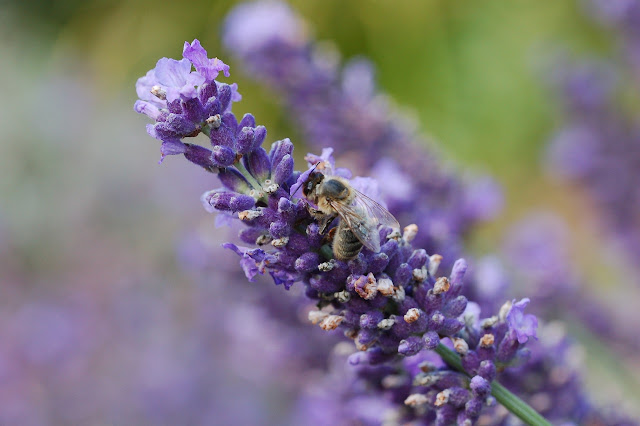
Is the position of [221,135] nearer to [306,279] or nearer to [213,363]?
[306,279]

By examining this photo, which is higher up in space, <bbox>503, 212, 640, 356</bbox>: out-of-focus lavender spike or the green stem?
<bbox>503, 212, 640, 356</bbox>: out-of-focus lavender spike

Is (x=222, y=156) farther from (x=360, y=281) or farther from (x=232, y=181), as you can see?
(x=360, y=281)

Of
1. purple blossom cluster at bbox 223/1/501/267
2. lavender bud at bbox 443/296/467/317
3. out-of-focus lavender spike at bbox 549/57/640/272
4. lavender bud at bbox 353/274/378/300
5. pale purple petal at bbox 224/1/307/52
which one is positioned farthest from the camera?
out-of-focus lavender spike at bbox 549/57/640/272

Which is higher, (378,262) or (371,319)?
(378,262)

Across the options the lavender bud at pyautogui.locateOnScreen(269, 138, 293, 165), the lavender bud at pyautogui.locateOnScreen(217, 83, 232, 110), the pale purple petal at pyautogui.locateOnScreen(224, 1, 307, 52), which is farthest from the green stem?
the pale purple petal at pyautogui.locateOnScreen(224, 1, 307, 52)

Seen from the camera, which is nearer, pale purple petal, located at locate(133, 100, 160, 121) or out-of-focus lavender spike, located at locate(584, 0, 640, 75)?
pale purple petal, located at locate(133, 100, 160, 121)

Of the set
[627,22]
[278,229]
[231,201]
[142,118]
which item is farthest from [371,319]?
[142,118]

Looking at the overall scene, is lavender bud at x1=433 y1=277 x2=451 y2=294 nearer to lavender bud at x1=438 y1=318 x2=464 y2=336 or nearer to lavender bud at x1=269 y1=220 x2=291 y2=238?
lavender bud at x1=438 y1=318 x2=464 y2=336
